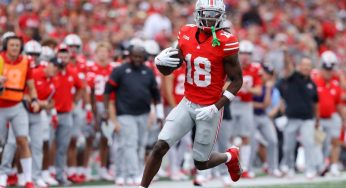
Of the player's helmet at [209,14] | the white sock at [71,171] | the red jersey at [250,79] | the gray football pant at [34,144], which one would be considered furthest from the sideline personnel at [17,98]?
the red jersey at [250,79]

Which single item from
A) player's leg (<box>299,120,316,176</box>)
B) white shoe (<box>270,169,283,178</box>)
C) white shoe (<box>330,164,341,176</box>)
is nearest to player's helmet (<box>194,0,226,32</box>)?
player's leg (<box>299,120,316,176</box>)

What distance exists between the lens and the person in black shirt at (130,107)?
12898 millimetres

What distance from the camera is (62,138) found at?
13172 millimetres

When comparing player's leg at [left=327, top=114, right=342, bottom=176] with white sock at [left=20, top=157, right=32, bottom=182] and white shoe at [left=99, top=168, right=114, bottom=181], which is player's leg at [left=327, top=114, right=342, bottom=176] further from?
white sock at [left=20, top=157, right=32, bottom=182]

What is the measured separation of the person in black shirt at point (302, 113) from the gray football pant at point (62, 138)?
11.5ft

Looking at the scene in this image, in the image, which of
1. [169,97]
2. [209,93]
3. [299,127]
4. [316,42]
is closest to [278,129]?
[299,127]

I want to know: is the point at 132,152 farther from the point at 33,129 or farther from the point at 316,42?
the point at 316,42

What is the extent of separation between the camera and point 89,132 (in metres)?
14.1

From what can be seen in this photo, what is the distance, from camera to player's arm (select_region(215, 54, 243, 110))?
975cm

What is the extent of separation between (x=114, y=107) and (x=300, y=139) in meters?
3.32

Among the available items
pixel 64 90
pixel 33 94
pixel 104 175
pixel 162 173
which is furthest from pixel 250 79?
pixel 33 94

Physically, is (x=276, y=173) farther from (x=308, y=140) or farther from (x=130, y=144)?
(x=130, y=144)

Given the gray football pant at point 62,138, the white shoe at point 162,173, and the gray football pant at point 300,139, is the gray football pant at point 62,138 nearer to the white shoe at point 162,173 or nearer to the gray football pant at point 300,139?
the white shoe at point 162,173

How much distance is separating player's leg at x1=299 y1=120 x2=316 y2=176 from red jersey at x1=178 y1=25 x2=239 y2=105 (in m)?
4.76
